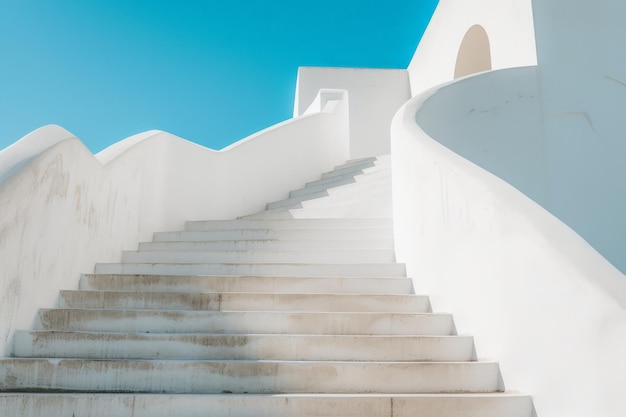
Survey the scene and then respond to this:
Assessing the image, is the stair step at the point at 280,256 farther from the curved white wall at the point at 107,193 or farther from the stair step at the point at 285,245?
the curved white wall at the point at 107,193

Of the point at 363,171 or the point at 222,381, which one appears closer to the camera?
the point at 222,381

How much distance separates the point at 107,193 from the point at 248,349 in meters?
1.86

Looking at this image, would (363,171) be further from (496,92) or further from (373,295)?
(373,295)

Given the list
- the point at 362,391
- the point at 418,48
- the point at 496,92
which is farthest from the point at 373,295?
the point at 418,48

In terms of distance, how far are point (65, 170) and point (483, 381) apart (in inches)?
102

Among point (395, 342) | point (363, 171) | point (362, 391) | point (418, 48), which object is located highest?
point (418, 48)

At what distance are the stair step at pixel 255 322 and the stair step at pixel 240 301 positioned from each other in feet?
0.67

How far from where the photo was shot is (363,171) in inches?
284

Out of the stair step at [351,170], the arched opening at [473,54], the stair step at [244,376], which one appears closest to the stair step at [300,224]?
the stair step at [244,376]

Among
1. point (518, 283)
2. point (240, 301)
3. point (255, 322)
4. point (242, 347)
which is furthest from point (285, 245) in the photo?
point (518, 283)

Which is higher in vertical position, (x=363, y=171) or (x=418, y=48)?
(x=418, y=48)

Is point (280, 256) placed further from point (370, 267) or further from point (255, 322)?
point (255, 322)

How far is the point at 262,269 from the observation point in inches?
155

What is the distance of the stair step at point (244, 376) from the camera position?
2.59 m
